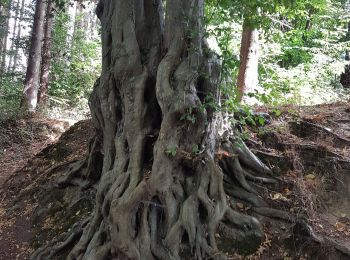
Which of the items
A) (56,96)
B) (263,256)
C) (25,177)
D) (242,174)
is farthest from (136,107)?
(56,96)

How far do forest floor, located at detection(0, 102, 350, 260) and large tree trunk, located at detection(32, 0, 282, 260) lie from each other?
14.7 inches

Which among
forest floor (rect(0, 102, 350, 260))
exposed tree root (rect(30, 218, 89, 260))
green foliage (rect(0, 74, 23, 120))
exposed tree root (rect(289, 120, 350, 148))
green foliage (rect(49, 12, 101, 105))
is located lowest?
exposed tree root (rect(30, 218, 89, 260))

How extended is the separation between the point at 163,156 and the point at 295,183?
200 cm

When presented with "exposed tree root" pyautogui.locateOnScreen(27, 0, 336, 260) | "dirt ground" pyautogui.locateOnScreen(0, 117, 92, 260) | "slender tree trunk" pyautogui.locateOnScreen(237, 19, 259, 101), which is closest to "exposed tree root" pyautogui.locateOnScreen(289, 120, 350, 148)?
"exposed tree root" pyautogui.locateOnScreen(27, 0, 336, 260)

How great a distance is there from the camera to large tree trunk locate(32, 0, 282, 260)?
464 centimetres

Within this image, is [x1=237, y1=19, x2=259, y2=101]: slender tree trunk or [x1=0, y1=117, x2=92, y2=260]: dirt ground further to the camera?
[x1=237, y1=19, x2=259, y2=101]: slender tree trunk

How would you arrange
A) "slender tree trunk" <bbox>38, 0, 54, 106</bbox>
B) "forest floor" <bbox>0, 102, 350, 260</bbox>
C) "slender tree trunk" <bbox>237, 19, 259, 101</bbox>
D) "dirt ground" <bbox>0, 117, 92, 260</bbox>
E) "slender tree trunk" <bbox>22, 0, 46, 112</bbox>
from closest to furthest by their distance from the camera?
"forest floor" <bbox>0, 102, 350, 260</bbox> → "dirt ground" <bbox>0, 117, 92, 260</bbox> → "slender tree trunk" <bbox>237, 19, 259, 101</bbox> → "slender tree trunk" <bbox>22, 0, 46, 112</bbox> → "slender tree trunk" <bbox>38, 0, 54, 106</bbox>

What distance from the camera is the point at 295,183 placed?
216 inches

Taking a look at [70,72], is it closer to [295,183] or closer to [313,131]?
A: [313,131]

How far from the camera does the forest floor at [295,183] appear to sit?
16.6 ft

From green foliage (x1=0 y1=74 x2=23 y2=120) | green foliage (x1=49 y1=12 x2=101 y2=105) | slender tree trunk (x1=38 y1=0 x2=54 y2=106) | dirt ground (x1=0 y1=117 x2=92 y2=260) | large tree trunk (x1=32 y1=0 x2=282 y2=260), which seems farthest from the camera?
green foliage (x1=49 y1=12 x2=101 y2=105)

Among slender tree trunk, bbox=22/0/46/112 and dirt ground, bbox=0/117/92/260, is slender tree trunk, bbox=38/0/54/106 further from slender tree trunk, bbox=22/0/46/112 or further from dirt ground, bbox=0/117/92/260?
dirt ground, bbox=0/117/92/260

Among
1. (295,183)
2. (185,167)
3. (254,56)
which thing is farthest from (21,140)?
(295,183)

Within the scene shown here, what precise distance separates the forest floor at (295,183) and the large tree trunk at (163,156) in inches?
14.7
